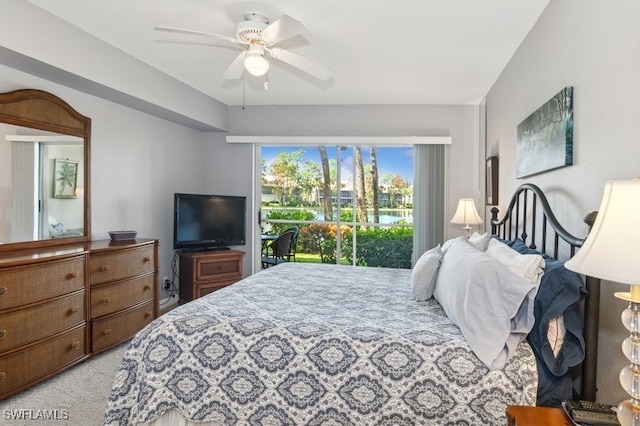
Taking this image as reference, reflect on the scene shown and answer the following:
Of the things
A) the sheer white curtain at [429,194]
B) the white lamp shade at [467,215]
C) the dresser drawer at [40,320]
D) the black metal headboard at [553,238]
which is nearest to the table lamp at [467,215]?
the white lamp shade at [467,215]

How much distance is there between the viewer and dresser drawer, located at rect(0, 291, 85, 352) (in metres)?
2.35

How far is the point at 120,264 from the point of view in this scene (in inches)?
128

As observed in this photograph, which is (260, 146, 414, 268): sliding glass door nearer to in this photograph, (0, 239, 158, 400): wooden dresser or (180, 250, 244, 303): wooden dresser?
(180, 250, 244, 303): wooden dresser

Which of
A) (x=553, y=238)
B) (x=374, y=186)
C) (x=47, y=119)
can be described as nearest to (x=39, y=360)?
(x=47, y=119)

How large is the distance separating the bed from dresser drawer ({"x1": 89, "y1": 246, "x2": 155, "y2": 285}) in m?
1.47

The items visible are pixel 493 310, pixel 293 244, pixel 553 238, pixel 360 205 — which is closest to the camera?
pixel 493 310

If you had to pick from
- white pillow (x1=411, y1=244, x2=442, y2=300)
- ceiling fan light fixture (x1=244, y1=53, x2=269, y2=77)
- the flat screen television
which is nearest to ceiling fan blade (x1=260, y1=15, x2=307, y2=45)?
ceiling fan light fixture (x1=244, y1=53, x2=269, y2=77)

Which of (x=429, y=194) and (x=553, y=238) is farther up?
(x=429, y=194)

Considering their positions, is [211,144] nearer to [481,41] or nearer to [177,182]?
[177,182]

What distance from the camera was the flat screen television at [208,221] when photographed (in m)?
4.46

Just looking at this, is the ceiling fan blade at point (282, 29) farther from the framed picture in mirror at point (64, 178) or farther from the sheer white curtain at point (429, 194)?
the sheer white curtain at point (429, 194)

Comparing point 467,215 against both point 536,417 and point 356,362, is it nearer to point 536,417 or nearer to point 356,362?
point 356,362

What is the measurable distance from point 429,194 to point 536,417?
3.75 metres

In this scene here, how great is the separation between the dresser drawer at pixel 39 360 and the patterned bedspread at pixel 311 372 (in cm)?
107
